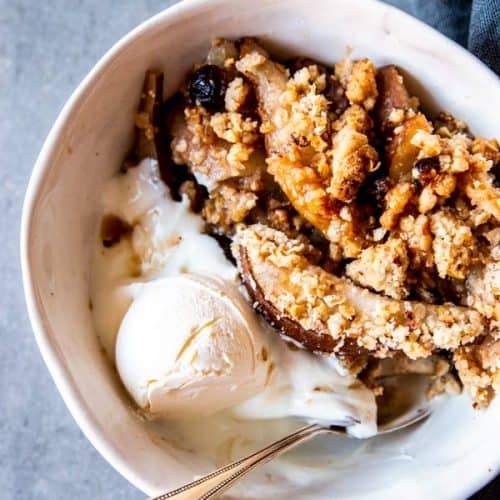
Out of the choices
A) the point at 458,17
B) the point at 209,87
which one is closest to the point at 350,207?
the point at 209,87

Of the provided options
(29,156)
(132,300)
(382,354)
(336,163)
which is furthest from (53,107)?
(382,354)

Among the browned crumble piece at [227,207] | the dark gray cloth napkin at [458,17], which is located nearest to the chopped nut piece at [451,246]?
the browned crumble piece at [227,207]

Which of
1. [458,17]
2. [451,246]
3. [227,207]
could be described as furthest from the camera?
[458,17]

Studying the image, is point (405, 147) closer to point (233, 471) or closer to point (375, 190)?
point (375, 190)

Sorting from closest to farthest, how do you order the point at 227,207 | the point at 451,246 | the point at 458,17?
the point at 451,246, the point at 227,207, the point at 458,17

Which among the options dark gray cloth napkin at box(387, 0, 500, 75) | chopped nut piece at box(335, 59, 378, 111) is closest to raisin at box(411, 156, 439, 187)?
chopped nut piece at box(335, 59, 378, 111)

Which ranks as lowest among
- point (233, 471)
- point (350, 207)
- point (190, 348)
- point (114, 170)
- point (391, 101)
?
point (233, 471)
